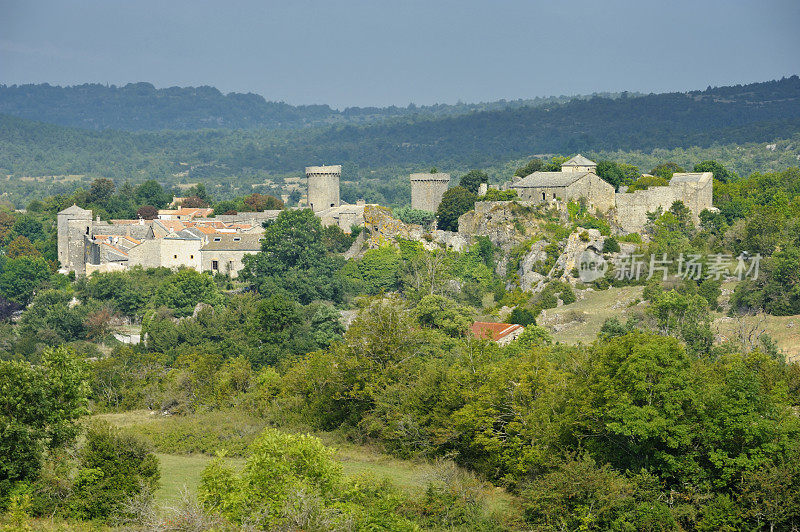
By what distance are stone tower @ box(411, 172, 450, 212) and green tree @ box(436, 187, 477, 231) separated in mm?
7868

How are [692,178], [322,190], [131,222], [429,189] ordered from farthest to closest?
[322,190]
[429,189]
[131,222]
[692,178]

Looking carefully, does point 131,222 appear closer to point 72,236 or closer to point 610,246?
point 72,236

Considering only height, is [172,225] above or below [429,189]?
below

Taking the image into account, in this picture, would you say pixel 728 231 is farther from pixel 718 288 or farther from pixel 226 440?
pixel 226 440

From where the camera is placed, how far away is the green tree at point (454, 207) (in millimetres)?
57938

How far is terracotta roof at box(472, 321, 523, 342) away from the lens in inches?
1431

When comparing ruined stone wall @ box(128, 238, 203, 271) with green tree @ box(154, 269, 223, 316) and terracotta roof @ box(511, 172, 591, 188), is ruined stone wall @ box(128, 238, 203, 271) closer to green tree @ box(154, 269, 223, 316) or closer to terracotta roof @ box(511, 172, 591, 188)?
green tree @ box(154, 269, 223, 316)

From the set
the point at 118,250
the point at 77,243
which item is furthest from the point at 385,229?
the point at 77,243

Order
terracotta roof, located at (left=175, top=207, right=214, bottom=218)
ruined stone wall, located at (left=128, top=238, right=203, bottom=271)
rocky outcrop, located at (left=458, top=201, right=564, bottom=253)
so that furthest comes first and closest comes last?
terracotta roof, located at (left=175, top=207, right=214, bottom=218) → ruined stone wall, located at (left=128, top=238, right=203, bottom=271) → rocky outcrop, located at (left=458, top=201, right=564, bottom=253)

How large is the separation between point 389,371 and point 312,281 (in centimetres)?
2217

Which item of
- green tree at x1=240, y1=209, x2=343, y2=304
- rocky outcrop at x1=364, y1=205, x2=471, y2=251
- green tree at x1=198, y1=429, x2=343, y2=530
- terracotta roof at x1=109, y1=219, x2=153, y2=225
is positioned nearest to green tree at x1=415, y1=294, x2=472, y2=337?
green tree at x1=240, y1=209, x2=343, y2=304

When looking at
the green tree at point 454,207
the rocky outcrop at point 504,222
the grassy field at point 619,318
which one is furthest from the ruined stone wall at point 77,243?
the grassy field at point 619,318

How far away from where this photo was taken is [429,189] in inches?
2689

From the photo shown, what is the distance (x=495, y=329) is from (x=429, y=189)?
31.5 metres
